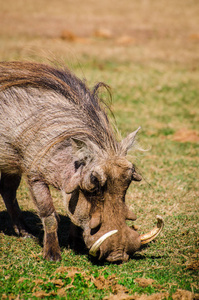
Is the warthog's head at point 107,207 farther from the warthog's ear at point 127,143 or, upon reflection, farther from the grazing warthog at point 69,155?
the warthog's ear at point 127,143

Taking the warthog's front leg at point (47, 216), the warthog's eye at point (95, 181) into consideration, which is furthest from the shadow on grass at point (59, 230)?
the warthog's eye at point (95, 181)

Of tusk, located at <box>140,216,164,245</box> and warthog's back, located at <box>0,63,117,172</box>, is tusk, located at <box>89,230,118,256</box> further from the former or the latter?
warthog's back, located at <box>0,63,117,172</box>

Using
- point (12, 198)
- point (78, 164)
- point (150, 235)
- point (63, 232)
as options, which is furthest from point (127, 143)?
point (12, 198)

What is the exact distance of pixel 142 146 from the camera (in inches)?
242

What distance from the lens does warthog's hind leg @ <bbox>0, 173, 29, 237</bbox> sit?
13.0ft

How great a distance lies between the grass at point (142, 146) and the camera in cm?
299

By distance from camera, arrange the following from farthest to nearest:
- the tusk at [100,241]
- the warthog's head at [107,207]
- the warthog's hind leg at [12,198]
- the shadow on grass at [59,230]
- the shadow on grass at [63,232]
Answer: the warthog's hind leg at [12,198]
the shadow on grass at [59,230]
the shadow on grass at [63,232]
the warthog's head at [107,207]
the tusk at [100,241]

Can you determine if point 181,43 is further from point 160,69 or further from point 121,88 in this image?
point 121,88

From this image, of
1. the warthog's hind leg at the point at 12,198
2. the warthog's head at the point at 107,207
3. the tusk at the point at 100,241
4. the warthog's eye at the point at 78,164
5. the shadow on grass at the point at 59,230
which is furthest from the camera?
the warthog's hind leg at the point at 12,198

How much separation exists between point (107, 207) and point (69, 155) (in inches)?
24.1

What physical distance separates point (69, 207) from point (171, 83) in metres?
7.66

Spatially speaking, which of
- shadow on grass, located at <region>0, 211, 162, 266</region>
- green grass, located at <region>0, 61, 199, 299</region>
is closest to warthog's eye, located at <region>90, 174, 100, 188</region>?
green grass, located at <region>0, 61, 199, 299</region>

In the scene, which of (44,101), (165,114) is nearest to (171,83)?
(165,114)

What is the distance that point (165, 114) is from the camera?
850cm
